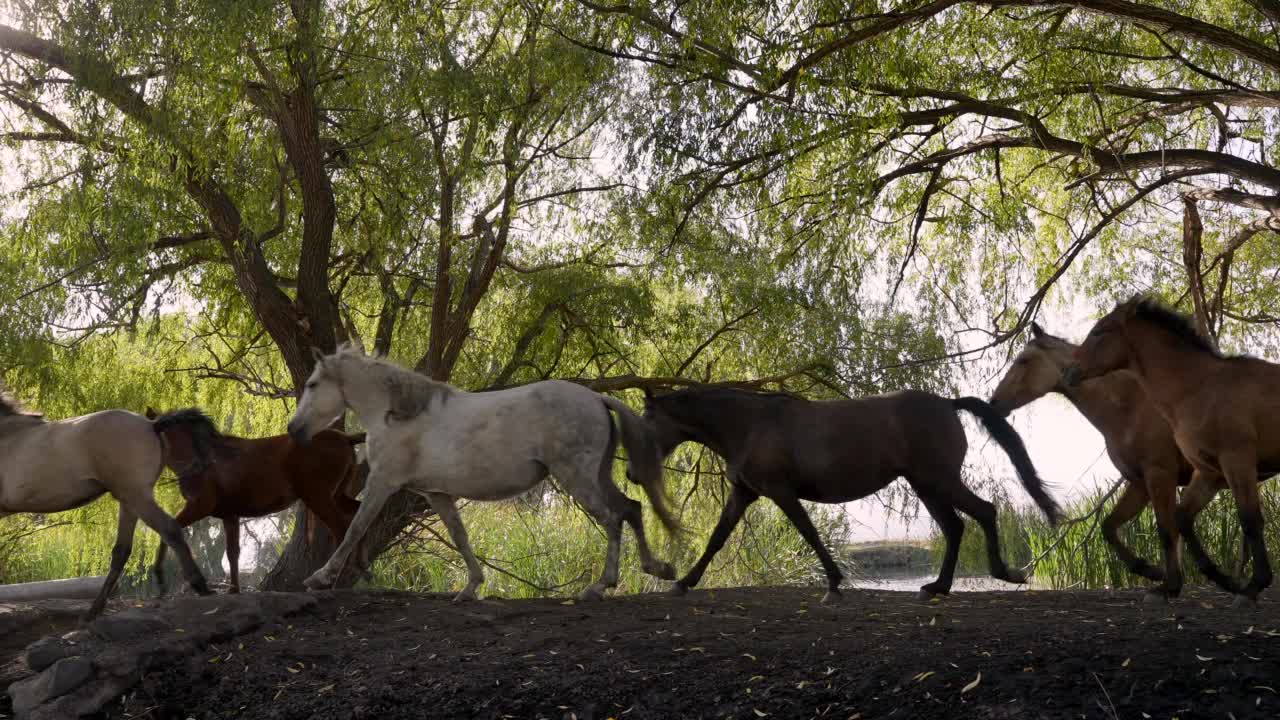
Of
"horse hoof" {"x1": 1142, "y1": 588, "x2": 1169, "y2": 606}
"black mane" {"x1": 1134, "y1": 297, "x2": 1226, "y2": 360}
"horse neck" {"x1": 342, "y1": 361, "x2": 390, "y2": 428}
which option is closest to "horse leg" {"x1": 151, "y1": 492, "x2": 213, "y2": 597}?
"horse neck" {"x1": 342, "y1": 361, "x2": 390, "y2": 428}

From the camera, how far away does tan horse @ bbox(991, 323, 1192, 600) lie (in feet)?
20.4

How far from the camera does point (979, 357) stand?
9.05 meters

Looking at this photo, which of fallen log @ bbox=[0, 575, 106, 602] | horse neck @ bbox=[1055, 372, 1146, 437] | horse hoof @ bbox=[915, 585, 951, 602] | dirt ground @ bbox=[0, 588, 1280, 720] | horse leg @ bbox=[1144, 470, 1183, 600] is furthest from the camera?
fallen log @ bbox=[0, 575, 106, 602]

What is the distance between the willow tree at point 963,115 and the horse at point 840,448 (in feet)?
5.94

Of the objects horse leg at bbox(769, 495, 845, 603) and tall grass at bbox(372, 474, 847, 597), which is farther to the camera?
tall grass at bbox(372, 474, 847, 597)

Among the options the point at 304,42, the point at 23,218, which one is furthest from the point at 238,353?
the point at 304,42

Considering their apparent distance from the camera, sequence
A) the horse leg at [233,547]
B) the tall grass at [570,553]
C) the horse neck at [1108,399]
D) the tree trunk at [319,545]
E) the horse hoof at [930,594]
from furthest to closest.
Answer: the tall grass at [570,553] < the tree trunk at [319,545] < the horse leg at [233,547] < the horse neck at [1108,399] < the horse hoof at [930,594]

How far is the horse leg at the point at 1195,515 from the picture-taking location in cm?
615

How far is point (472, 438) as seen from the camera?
618 cm

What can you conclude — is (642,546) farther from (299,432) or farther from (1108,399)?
(1108,399)

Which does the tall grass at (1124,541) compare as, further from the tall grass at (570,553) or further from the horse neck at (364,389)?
the horse neck at (364,389)

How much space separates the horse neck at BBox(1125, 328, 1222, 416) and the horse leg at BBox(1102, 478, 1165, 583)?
0.82 m

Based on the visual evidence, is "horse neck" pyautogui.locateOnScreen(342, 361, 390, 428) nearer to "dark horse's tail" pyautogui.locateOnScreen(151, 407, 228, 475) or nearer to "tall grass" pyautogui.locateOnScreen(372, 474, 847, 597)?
"dark horse's tail" pyautogui.locateOnScreen(151, 407, 228, 475)

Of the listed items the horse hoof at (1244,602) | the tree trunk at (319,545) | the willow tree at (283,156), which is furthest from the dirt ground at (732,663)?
the willow tree at (283,156)
